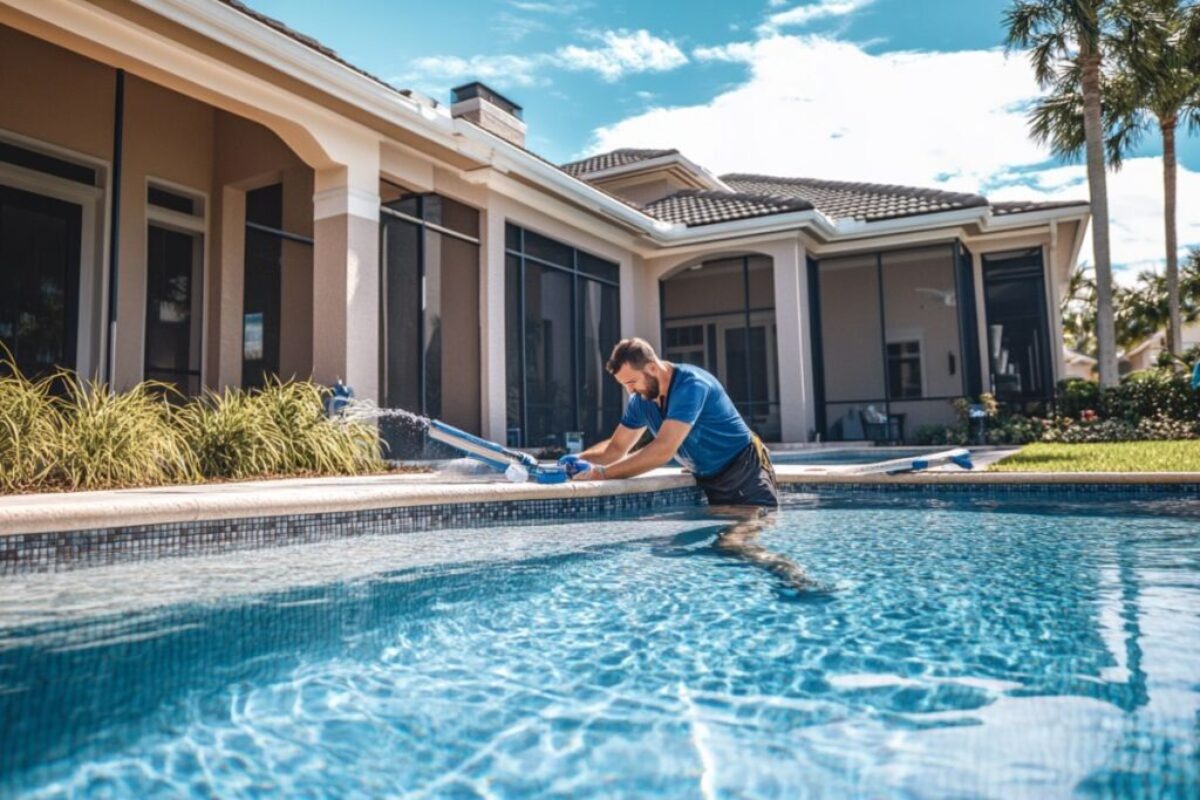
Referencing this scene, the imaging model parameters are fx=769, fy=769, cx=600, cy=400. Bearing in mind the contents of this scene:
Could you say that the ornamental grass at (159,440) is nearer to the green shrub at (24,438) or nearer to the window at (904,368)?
the green shrub at (24,438)

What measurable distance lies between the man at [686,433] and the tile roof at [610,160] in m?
11.9

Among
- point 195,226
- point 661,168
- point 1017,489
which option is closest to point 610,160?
point 661,168

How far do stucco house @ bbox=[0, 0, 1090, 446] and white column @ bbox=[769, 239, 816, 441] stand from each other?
0.04 metres

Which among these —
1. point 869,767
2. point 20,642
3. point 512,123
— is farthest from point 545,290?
point 869,767

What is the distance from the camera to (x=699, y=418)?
459 cm

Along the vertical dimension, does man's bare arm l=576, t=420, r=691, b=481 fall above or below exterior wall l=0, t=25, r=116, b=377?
below

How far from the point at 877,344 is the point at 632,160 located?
6.50 m

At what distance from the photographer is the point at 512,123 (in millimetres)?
11547

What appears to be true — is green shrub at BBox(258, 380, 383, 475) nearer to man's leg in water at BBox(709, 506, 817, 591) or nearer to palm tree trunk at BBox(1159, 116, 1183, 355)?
man's leg in water at BBox(709, 506, 817, 591)

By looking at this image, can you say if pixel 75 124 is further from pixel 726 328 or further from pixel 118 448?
pixel 726 328

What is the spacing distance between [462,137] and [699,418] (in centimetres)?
531

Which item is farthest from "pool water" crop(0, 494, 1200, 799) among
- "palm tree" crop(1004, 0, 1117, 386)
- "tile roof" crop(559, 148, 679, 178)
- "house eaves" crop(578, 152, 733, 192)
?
"tile roof" crop(559, 148, 679, 178)

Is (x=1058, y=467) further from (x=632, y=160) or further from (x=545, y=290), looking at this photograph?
(x=632, y=160)

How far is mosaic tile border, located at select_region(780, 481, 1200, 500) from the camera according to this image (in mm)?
5578
